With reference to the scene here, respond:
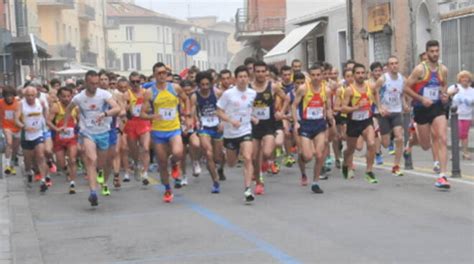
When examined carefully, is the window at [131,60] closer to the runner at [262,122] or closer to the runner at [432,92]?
the runner at [262,122]

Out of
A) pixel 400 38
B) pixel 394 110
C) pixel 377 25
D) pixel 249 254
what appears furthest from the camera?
pixel 377 25

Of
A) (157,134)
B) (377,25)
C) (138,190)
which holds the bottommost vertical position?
(138,190)

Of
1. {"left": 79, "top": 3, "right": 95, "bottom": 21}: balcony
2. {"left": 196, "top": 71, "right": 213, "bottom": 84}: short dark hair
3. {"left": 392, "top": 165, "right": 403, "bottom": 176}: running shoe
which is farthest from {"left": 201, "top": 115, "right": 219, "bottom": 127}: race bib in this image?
{"left": 79, "top": 3, "right": 95, "bottom": 21}: balcony

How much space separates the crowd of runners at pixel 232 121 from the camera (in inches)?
516

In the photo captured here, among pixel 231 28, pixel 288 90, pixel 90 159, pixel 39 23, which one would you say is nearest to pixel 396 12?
pixel 288 90

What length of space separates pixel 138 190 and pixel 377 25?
20.1m

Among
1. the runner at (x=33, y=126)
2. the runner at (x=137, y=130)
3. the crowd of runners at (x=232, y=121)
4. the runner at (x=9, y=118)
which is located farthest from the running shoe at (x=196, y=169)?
the runner at (x=9, y=118)

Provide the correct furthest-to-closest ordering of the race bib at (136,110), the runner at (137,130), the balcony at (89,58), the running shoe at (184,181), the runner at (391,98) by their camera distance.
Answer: the balcony at (89,58)
the race bib at (136,110)
the runner at (137,130)
the runner at (391,98)
the running shoe at (184,181)

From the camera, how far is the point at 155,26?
10612cm

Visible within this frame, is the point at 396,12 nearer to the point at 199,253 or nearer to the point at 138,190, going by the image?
the point at 138,190

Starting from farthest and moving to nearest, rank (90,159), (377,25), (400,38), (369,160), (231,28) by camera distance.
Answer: (231,28) → (377,25) → (400,38) → (369,160) → (90,159)

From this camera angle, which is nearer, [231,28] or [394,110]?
[394,110]

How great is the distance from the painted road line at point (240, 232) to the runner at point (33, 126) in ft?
9.49

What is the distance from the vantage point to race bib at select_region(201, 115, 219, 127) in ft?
48.6
